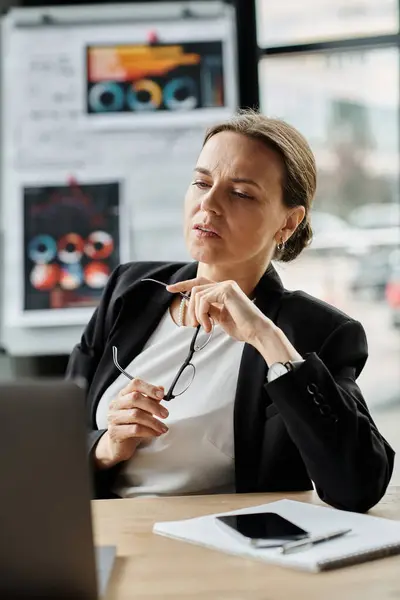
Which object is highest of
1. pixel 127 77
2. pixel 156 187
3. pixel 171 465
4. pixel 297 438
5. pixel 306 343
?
pixel 127 77

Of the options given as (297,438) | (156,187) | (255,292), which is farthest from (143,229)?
(297,438)

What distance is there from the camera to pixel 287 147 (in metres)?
1.73

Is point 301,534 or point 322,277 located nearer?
point 301,534

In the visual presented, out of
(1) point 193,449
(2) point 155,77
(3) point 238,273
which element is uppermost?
(2) point 155,77

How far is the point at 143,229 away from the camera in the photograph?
2.93m

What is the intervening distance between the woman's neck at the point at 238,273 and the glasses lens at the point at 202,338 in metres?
0.11

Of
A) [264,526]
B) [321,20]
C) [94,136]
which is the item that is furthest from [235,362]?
[321,20]

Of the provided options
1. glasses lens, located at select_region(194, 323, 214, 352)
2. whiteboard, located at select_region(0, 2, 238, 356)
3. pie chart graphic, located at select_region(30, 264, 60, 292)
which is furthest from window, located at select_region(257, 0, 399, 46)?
glasses lens, located at select_region(194, 323, 214, 352)

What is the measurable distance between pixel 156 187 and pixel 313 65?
0.80 m

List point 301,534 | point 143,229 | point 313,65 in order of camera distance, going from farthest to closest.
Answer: point 313,65, point 143,229, point 301,534

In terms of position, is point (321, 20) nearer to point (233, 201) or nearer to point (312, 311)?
point (233, 201)

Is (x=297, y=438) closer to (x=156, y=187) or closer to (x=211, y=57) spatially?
(x=156, y=187)

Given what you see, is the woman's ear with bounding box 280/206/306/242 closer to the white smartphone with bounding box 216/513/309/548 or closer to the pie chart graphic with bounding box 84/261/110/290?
the white smartphone with bounding box 216/513/309/548

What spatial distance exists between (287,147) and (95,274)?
135 cm
